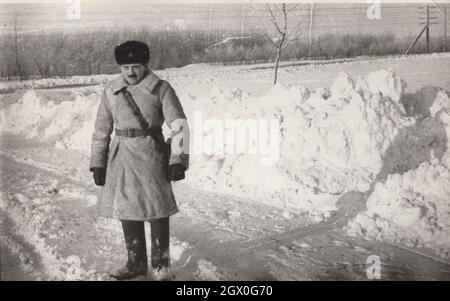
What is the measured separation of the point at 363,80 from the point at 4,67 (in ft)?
14.9

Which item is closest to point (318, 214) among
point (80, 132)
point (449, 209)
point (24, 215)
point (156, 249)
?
point (449, 209)

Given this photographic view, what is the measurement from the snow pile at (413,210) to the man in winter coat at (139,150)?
1.83 m

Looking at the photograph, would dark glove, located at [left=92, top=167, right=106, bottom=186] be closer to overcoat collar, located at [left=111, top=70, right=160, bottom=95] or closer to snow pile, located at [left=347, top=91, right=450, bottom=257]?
overcoat collar, located at [left=111, top=70, right=160, bottom=95]

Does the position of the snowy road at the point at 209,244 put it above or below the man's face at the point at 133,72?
below

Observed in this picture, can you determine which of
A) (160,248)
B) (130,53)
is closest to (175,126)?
(130,53)

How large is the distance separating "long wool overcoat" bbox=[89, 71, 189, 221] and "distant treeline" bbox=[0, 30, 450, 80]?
2530 millimetres

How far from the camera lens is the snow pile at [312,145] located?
586 cm

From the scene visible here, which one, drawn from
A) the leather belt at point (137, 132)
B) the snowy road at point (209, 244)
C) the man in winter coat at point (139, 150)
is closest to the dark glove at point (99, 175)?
the man in winter coat at point (139, 150)

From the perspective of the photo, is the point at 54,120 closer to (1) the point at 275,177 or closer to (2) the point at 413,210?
(1) the point at 275,177

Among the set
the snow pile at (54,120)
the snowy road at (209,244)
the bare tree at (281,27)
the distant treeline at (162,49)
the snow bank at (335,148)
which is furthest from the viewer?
the snow pile at (54,120)

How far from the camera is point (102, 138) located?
13.5 ft

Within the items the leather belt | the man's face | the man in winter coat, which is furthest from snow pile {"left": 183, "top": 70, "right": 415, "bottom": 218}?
the man's face

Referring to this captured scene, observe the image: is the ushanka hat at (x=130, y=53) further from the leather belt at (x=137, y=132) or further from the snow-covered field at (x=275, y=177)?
the snow-covered field at (x=275, y=177)

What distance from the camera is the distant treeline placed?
21.8 feet
